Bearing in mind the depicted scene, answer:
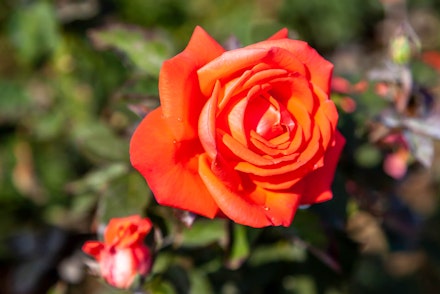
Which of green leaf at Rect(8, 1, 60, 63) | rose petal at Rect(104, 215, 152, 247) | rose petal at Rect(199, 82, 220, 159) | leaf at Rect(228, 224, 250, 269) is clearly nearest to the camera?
rose petal at Rect(199, 82, 220, 159)

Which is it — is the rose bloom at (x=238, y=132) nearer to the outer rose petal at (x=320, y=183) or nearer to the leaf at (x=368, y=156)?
the outer rose petal at (x=320, y=183)

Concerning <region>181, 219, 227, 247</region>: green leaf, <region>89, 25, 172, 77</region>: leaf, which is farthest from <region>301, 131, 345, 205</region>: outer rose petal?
<region>89, 25, 172, 77</region>: leaf

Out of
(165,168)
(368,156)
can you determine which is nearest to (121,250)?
(165,168)

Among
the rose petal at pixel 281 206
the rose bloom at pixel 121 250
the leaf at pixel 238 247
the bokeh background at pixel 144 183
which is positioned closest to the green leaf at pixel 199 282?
the bokeh background at pixel 144 183

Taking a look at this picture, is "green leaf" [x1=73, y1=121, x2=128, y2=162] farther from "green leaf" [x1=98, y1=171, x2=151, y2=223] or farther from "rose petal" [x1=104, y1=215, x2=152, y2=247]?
"rose petal" [x1=104, y1=215, x2=152, y2=247]

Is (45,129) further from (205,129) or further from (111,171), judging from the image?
(205,129)

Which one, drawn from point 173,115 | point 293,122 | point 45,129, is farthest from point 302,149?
point 45,129
